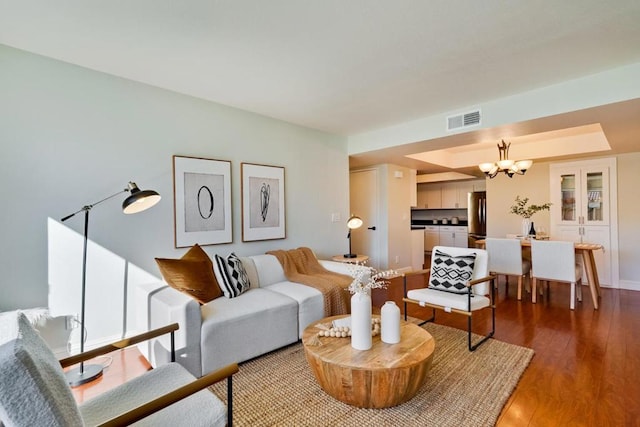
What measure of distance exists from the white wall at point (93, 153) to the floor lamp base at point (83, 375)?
0.39 meters

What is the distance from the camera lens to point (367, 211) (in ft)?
19.5

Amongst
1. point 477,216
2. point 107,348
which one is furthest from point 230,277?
point 477,216

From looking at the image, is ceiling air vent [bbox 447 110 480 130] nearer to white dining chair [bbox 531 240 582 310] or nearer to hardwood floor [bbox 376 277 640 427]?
white dining chair [bbox 531 240 582 310]

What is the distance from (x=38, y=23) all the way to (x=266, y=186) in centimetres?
234

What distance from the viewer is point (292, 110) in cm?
361

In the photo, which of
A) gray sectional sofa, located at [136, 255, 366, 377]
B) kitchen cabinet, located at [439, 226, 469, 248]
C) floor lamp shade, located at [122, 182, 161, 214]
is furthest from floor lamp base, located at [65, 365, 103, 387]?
kitchen cabinet, located at [439, 226, 469, 248]

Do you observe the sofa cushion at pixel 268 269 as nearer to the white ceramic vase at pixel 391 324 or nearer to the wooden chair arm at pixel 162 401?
the white ceramic vase at pixel 391 324

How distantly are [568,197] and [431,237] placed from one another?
3.49 m

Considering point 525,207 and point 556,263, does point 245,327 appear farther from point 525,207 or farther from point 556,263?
point 525,207

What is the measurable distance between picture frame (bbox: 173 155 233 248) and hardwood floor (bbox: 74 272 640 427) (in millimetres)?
1192

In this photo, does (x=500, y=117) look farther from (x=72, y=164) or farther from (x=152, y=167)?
(x=72, y=164)

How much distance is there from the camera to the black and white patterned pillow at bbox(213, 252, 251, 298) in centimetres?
289

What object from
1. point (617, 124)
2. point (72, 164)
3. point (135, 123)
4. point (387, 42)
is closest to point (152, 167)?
point (135, 123)

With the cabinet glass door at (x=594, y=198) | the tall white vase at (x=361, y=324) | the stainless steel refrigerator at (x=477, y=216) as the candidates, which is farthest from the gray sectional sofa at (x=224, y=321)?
the stainless steel refrigerator at (x=477, y=216)
